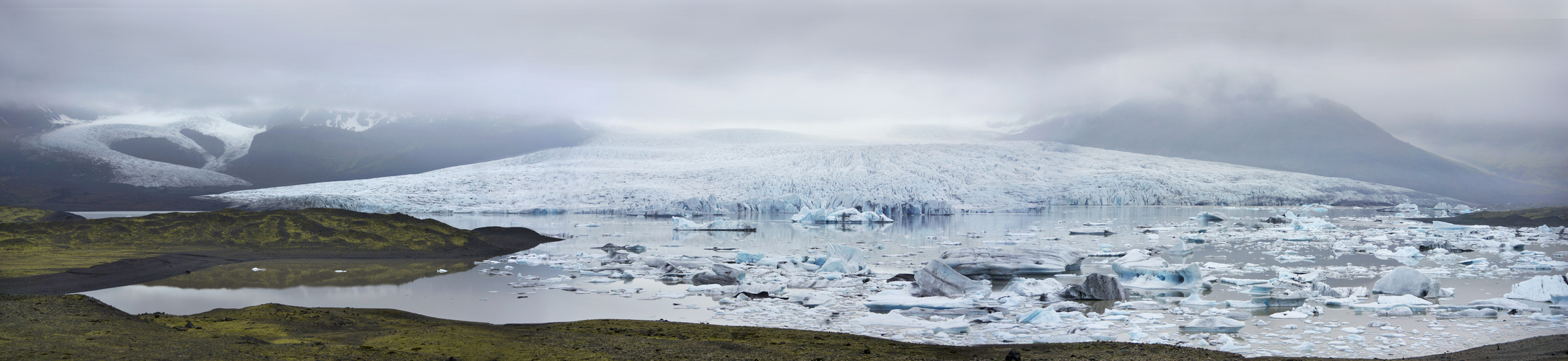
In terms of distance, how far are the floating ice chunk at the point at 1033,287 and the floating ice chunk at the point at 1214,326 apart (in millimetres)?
2265

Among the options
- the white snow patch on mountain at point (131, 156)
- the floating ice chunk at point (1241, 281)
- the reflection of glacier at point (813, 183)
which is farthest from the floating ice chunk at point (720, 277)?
the white snow patch on mountain at point (131, 156)

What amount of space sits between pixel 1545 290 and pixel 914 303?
7.03 meters

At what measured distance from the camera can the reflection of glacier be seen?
46.6 meters

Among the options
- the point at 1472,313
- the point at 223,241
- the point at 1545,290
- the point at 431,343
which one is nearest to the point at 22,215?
the point at 223,241

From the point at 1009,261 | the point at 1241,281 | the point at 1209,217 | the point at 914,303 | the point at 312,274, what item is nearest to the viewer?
the point at 914,303

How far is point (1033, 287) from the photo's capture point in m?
9.88

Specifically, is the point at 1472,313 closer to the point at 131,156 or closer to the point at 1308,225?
the point at 1308,225

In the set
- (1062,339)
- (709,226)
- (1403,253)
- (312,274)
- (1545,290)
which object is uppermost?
(1545,290)

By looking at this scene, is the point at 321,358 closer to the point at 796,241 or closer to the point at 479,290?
the point at 479,290

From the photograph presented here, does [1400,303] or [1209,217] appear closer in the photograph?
[1400,303]

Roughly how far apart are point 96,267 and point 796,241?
15.2 m

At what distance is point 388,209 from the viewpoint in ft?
144

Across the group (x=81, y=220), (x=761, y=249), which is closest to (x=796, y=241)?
(x=761, y=249)

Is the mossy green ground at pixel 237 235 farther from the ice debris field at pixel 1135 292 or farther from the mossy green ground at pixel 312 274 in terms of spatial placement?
the ice debris field at pixel 1135 292
